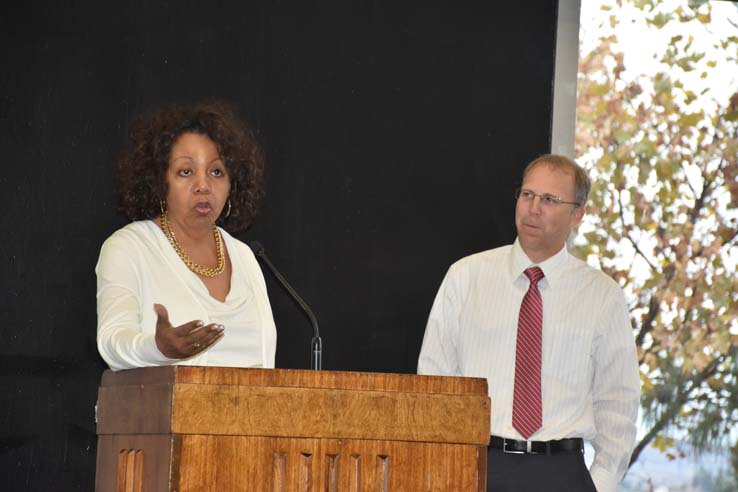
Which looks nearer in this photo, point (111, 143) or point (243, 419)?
point (243, 419)

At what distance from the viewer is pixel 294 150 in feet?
12.6

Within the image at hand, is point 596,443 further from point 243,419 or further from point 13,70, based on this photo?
point 13,70

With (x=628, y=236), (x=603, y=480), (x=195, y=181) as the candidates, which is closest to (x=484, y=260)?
(x=603, y=480)

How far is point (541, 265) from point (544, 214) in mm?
175

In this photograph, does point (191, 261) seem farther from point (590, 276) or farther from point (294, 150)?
point (590, 276)

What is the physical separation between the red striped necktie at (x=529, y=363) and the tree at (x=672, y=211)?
1.18 m

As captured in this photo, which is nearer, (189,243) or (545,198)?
(189,243)

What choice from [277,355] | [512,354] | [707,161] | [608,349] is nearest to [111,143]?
[277,355]

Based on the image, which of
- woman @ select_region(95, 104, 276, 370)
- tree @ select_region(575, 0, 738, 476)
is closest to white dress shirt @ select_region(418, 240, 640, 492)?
woman @ select_region(95, 104, 276, 370)

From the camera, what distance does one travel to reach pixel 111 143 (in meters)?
3.57

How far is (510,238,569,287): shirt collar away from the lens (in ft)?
12.0

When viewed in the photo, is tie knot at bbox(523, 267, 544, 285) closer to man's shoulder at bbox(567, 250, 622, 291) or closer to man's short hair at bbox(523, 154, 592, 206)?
man's shoulder at bbox(567, 250, 622, 291)

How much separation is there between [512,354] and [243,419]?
1.70m

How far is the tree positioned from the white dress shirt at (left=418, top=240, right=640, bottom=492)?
110 centimetres
